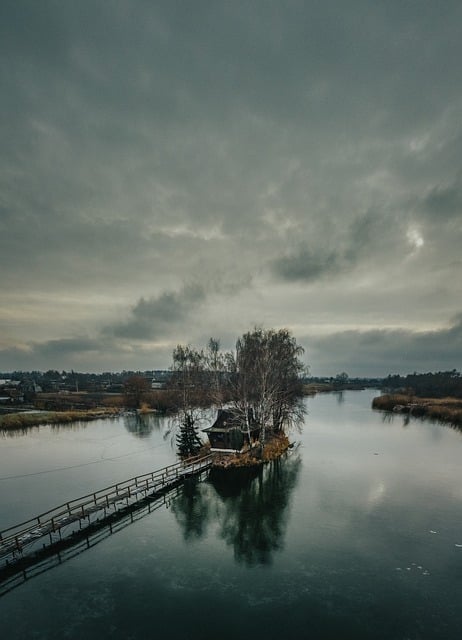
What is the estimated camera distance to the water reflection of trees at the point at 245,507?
1995 centimetres

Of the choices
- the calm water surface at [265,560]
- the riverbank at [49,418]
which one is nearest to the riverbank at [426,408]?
the calm water surface at [265,560]

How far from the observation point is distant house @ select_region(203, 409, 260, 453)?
128 ft

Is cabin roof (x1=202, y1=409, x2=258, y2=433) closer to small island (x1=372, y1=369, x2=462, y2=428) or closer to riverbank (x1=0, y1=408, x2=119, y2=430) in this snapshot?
riverbank (x1=0, y1=408, x2=119, y2=430)

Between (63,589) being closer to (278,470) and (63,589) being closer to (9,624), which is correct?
(9,624)

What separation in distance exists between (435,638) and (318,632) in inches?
178

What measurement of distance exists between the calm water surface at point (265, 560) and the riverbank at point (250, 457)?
283 centimetres

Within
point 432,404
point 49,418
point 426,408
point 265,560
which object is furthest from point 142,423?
point 432,404

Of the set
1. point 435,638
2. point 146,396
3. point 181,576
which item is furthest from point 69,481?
point 146,396

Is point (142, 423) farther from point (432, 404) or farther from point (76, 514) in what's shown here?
point (432, 404)

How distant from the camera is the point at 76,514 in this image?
2233cm

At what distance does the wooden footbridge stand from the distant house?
6.81 m

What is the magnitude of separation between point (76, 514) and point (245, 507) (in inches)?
493

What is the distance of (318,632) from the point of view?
12891mm

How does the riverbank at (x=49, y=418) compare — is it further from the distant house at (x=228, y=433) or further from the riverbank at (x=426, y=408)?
the riverbank at (x=426, y=408)
